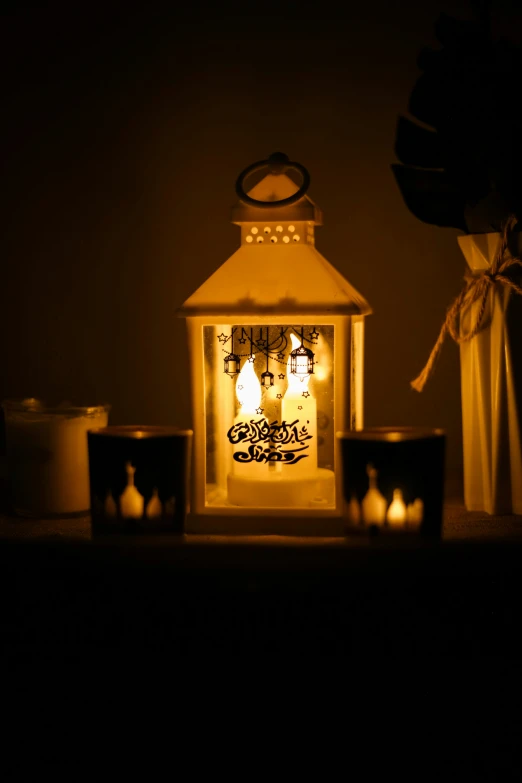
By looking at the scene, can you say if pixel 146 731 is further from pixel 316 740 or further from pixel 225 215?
pixel 225 215

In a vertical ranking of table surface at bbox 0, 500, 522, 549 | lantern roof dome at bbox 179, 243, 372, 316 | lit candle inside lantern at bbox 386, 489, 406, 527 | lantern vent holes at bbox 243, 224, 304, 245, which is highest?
lantern vent holes at bbox 243, 224, 304, 245

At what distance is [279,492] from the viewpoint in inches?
33.6

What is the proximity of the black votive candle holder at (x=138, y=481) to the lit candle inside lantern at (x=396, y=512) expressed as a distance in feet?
0.62

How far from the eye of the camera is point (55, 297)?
1.15 m

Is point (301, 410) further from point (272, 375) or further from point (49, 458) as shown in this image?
point (49, 458)

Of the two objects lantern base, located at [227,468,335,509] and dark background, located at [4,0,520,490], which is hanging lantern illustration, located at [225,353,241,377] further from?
dark background, located at [4,0,520,490]

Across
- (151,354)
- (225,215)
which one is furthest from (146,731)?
(225,215)

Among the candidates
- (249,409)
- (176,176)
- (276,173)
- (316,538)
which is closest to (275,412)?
(249,409)

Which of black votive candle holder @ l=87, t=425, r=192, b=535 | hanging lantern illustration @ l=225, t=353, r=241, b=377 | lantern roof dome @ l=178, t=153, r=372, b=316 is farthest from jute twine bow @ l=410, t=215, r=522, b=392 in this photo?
black votive candle holder @ l=87, t=425, r=192, b=535

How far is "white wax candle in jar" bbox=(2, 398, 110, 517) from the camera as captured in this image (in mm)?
933

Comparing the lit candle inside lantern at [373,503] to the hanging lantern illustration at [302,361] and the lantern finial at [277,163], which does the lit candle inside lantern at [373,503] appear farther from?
the lantern finial at [277,163]

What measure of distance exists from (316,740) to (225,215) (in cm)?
69

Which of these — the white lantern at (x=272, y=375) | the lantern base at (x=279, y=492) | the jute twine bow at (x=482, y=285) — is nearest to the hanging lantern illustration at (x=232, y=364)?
the white lantern at (x=272, y=375)

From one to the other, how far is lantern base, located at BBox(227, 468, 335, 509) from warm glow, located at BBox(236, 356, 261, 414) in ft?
0.24
